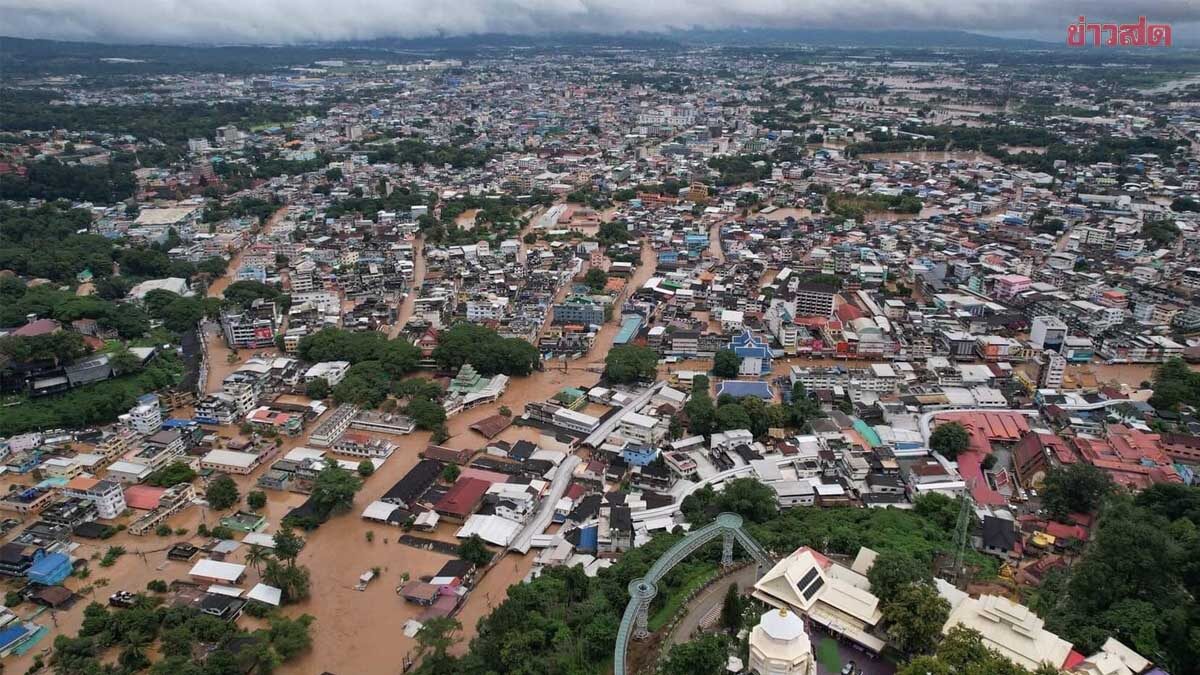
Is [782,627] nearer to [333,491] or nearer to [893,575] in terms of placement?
[893,575]

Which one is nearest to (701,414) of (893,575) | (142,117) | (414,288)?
(893,575)

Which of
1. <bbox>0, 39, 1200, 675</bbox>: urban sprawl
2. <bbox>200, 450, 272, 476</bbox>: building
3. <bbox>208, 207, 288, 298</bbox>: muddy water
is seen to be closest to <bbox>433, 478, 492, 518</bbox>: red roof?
<bbox>0, 39, 1200, 675</bbox>: urban sprawl

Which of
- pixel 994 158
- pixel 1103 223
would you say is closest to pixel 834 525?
pixel 1103 223

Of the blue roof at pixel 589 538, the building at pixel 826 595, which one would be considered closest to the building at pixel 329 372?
the blue roof at pixel 589 538

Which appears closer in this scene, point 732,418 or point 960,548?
point 960,548

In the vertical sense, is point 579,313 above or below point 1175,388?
above

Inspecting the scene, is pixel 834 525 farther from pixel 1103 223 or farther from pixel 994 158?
pixel 994 158
